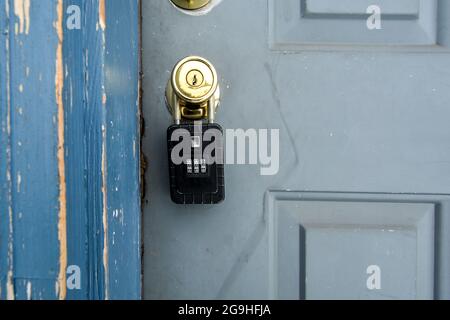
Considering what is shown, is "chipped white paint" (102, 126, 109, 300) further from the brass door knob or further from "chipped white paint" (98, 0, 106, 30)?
the brass door knob

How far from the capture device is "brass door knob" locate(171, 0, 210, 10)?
68 cm

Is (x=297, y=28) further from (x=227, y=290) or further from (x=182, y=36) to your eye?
(x=227, y=290)

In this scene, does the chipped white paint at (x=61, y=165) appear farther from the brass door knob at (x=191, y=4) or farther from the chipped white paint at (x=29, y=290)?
the brass door knob at (x=191, y=4)

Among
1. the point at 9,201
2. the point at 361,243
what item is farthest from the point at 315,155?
the point at 9,201

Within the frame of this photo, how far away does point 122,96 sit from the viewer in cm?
60

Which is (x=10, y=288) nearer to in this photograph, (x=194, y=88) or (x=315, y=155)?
(x=194, y=88)

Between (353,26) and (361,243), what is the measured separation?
0.33 m

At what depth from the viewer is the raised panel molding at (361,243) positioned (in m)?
0.69

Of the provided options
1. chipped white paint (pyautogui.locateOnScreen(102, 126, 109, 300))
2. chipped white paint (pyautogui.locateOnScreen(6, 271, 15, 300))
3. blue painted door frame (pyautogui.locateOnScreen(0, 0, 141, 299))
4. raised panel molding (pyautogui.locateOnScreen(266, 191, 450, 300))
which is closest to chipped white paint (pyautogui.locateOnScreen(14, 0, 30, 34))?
blue painted door frame (pyautogui.locateOnScreen(0, 0, 141, 299))

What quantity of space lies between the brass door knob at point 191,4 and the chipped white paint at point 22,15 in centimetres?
23

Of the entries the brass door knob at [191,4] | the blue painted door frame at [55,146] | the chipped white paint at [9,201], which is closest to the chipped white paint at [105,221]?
the blue painted door frame at [55,146]

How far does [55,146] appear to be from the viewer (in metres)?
0.53

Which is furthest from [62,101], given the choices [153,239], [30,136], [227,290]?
[227,290]

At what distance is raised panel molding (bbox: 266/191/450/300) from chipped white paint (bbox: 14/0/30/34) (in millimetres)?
408
